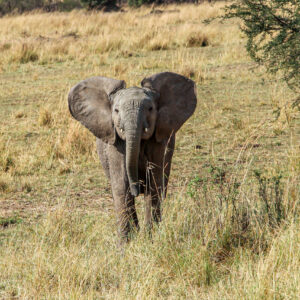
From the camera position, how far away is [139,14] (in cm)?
2705

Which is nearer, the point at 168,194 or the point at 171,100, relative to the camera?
the point at 171,100

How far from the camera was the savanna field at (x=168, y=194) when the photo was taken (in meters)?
4.09

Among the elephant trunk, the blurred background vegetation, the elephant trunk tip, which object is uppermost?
the elephant trunk

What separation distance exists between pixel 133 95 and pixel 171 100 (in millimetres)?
533

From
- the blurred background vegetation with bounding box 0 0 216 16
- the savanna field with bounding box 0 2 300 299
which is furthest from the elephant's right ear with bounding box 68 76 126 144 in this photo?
the blurred background vegetation with bounding box 0 0 216 16

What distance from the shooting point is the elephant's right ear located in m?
4.82

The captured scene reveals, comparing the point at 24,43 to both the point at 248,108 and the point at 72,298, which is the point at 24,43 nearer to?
the point at 248,108

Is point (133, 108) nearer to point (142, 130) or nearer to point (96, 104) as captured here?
point (142, 130)

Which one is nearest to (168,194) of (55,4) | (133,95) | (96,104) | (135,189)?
(135,189)

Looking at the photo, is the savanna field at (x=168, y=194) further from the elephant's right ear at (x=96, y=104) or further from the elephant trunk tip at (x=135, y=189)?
the elephant's right ear at (x=96, y=104)

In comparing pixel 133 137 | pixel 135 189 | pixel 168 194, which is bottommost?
pixel 168 194

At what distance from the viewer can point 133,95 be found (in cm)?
451

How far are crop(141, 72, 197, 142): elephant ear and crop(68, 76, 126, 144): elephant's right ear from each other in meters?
Answer: 0.28

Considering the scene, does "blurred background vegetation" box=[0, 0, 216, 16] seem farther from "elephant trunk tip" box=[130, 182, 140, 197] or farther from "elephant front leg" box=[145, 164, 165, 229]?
"elephant trunk tip" box=[130, 182, 140, 197]
